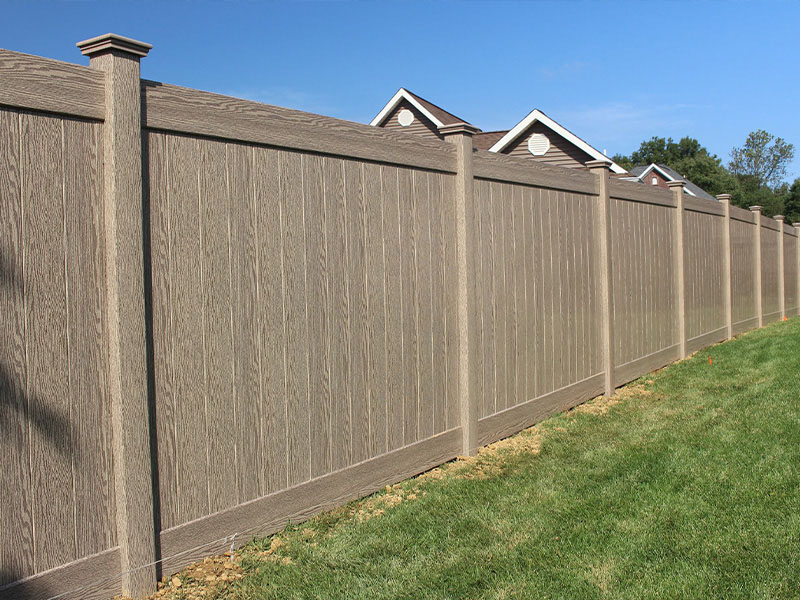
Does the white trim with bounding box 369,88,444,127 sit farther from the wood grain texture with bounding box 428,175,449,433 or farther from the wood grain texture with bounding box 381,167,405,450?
the wood grain texture with bounding box 381,167,405,450

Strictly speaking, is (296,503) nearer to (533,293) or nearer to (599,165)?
(533,293)

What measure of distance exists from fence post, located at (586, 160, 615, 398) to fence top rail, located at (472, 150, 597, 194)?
0.46ft

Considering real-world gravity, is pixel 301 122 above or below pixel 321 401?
above

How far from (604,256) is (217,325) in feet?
15.4

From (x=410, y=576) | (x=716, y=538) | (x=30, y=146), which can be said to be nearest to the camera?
(x=30, y=146)

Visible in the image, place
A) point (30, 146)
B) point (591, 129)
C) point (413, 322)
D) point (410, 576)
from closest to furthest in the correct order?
point (30, 146)
point (410, 576)
point (413, 322)
point (591, 129)

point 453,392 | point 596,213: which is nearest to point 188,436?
point 453,392

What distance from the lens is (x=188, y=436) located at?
3.12m

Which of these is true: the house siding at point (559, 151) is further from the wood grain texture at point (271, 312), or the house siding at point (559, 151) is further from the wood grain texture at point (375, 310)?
the wood grain texture at point (271, 312)

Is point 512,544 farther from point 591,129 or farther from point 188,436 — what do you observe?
point 591,129

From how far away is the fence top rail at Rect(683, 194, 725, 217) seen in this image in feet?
30.9

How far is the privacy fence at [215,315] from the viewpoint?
2629 mm

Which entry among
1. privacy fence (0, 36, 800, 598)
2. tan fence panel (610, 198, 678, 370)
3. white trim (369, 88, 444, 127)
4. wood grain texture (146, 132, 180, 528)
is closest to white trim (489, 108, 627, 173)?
white trim (369, 88, 444, 127)

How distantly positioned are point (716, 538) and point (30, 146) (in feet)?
11.2
